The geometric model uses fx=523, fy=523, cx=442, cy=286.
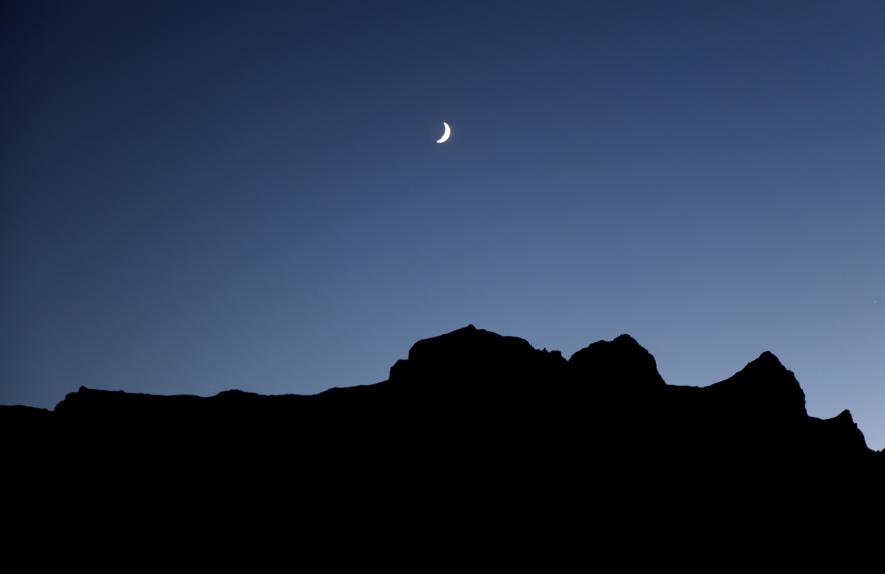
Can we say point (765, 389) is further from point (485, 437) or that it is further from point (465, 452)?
Answer: point (465, 452)

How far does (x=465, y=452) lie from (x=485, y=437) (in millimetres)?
2082

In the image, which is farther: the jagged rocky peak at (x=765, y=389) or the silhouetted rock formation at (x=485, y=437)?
the jagged rocky peak at (x=765, y=389)

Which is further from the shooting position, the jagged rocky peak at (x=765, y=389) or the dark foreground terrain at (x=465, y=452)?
the jagged rocky peak at (x=765, y=389)


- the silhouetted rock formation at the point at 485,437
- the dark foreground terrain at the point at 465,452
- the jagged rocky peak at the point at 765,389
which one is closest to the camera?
the dark foreground terrain at the point at 465,452

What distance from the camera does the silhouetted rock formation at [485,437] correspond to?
3584 cm

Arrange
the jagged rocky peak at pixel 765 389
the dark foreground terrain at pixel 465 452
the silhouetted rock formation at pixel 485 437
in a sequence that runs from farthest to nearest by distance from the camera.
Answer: the jagged rocky peak at pixel 765 389 < the silhouetted rock formation at pixel 485 437 < the dark foreground terrain at pixel 465 452

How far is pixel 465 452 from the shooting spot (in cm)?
3775

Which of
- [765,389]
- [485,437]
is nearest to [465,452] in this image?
[485,437]

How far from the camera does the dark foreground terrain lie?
113 feet

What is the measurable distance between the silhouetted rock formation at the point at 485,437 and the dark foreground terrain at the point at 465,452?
0.13m

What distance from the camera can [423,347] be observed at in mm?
43594

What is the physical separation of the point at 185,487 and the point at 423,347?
64.5ft

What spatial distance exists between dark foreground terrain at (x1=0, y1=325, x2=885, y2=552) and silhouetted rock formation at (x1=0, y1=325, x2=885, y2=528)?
0.42ft

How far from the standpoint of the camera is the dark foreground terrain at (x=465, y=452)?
34.3 m
